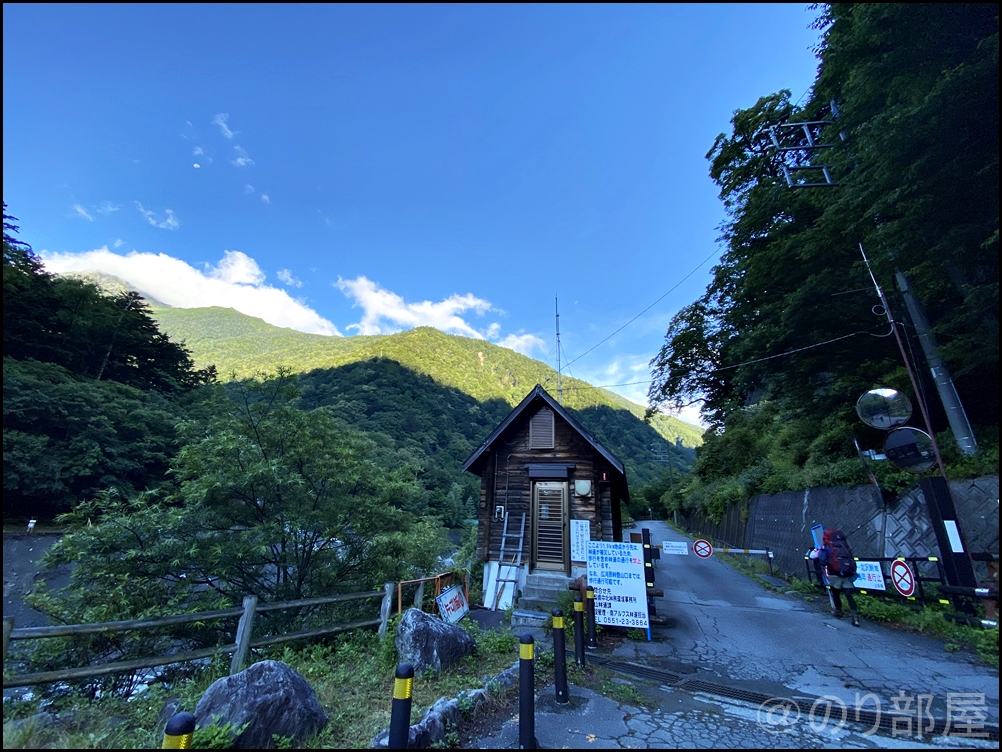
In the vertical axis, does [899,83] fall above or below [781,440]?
above

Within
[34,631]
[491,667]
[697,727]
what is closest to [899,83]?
[697,727]

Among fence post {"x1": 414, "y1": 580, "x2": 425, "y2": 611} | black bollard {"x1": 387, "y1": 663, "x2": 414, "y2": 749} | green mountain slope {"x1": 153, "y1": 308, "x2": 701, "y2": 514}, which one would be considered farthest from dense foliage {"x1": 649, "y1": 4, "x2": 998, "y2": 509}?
green mountain slope {"x1": 153, "y1": 308, "x2": 701, "y2": 514}

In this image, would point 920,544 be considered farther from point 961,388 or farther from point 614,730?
point 614,730

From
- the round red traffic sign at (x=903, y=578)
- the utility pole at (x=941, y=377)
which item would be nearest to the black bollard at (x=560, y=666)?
the round red traffic sign at (x=903, y=578)

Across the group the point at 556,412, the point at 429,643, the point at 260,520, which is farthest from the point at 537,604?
the point at 260,520

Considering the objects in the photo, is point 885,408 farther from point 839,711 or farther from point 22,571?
point 22,571

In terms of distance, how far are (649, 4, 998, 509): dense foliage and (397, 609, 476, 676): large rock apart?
9507mm

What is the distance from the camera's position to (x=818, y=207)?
1160 cm

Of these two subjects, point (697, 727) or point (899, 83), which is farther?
point (899, 83)

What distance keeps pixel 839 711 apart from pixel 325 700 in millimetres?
5908

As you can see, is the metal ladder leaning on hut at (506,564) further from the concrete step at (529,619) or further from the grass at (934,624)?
the grass at (934,624)

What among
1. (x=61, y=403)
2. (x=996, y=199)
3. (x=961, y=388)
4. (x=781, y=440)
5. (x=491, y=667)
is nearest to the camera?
(x=491, y=667)

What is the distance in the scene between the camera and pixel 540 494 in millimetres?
11273

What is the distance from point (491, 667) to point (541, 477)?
18.9ft
